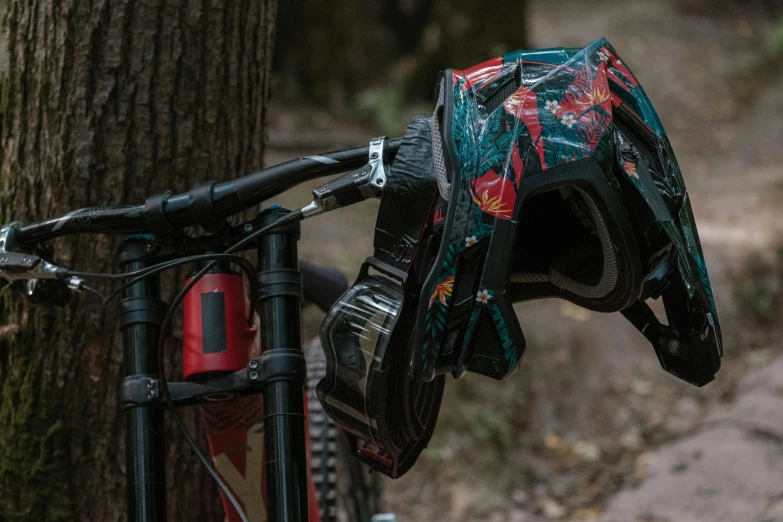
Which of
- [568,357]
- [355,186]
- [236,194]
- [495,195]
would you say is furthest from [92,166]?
[568,357]

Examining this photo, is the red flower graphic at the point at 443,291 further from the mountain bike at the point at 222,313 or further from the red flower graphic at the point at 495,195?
the mountain bike at the point at 222,313

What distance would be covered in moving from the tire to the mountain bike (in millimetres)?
608

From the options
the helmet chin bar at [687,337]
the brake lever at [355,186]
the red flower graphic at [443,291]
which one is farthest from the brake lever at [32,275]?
the helmet chin bar at [687,337]

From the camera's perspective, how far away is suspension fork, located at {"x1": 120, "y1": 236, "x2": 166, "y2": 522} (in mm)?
1511

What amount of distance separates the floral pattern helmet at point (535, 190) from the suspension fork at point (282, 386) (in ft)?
0.89

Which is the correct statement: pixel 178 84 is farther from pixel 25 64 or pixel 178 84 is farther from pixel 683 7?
pixel 683 7

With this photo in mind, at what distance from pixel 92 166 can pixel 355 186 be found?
850 millimetres

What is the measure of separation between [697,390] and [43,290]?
15.9ft

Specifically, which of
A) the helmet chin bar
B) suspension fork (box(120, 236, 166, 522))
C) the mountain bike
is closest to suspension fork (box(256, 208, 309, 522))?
the mountain bike

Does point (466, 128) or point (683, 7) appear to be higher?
point (683, 7)

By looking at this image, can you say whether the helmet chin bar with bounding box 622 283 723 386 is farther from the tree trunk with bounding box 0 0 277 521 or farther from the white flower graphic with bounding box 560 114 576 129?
the tree trunk with bounding box 0 0 277 521

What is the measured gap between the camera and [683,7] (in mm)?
14250

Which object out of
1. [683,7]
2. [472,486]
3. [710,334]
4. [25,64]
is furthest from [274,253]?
[683,7]

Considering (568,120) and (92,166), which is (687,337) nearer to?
(568,120)
